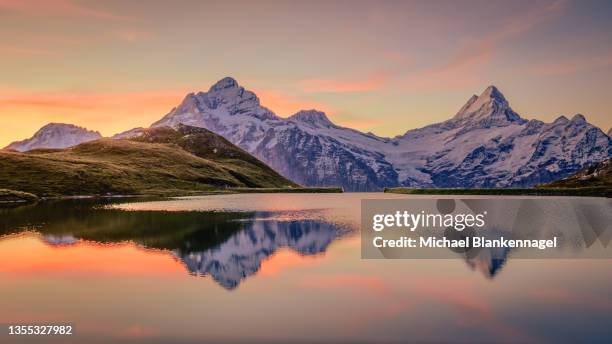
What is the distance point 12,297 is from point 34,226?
61.6 metres

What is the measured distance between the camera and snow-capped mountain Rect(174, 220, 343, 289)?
2004 inches

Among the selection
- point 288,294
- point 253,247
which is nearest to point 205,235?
point 253,247

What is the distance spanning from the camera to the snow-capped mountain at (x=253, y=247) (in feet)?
167

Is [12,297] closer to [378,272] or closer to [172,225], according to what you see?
[378,272]

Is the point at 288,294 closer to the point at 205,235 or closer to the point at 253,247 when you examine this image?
the point at 253,247

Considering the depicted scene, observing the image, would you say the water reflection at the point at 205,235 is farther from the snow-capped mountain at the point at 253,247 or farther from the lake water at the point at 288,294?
the lake water at the point at 288,294

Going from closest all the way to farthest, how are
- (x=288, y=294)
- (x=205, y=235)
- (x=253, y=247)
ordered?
(x=288, y=294) → (x=253, y=247) → (x=205, y=235)

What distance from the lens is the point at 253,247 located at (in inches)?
2667

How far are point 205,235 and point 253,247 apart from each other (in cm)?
1493

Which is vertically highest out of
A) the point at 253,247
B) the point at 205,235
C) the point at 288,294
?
the point at 205,235

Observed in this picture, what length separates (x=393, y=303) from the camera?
3762cm

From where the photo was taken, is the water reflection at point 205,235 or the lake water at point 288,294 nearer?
the lake water at point 288,294

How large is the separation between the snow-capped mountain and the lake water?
0.26 metres

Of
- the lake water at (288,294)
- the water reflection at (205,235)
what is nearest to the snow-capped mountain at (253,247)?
the water reflection at (205,235)
